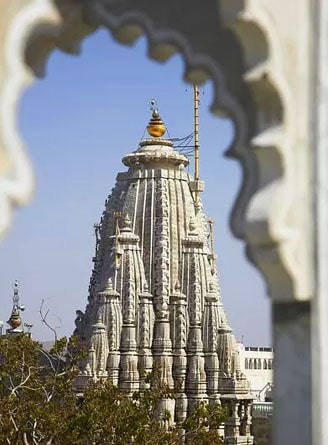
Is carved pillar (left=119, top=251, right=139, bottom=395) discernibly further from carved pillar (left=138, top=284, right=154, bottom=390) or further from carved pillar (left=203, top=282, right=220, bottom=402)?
carved pillar (left=203, top=282, right=220, bottom=402)

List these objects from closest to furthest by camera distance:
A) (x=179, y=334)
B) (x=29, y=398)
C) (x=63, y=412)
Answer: (x=63, y=412)
(x=29, y=398)
(x=179, y=334)

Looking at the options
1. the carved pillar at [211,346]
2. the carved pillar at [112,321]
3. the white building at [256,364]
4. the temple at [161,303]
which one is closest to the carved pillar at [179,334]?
the temple at [161,303]

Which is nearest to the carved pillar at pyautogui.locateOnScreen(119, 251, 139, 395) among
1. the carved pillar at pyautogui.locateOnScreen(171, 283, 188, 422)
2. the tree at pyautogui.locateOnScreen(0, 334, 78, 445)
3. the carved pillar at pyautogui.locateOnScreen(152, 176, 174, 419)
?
the carved pillar at pyautogui.locateOnScreen(152, 176, 174, 419)

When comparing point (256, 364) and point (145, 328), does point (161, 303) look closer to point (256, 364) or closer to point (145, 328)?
point (145, 328)

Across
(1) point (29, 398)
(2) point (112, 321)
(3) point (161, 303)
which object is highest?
(3) point (161, 303)

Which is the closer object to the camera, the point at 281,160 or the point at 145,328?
the point at 281,160

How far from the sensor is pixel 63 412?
63.9ft

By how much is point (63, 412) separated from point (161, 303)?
13904 millimetres

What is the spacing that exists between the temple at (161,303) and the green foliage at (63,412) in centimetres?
907

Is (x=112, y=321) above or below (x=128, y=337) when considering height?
above

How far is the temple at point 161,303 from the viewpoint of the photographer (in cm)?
3175

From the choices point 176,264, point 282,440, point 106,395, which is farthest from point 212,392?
point 282,440

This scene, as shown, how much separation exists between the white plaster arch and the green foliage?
15388 mm

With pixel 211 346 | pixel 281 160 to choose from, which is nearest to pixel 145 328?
pixel 211 346
